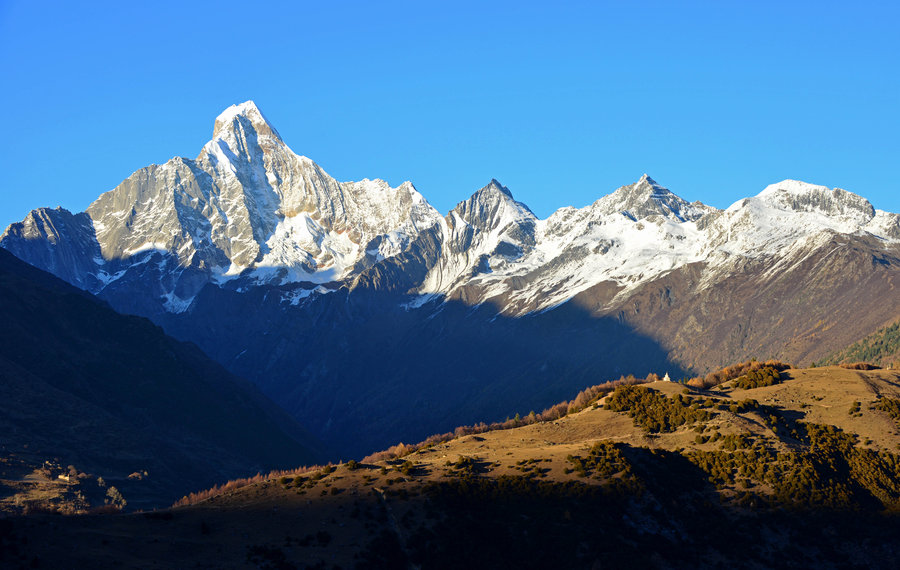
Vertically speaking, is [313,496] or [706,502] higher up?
[313,496]

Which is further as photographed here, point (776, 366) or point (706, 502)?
point (776, 366)

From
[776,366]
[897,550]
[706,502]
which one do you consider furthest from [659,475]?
[776,366]

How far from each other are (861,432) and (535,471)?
54519 millimetres

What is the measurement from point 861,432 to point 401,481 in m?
73.0

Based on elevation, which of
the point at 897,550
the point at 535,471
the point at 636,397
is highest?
the point at 636,397

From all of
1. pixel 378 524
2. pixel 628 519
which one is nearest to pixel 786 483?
pixel 628 519

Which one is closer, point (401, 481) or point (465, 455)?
point (401, 481)

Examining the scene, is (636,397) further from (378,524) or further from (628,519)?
(378,524)

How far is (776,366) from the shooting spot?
195625 millimetres

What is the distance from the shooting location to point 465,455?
151 m

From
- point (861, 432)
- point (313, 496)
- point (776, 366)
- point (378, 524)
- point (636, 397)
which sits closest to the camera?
point (378, 524)

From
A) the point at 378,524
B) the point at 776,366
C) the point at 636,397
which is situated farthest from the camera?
the point at 776,366

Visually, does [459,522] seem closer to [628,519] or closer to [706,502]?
[628,519]

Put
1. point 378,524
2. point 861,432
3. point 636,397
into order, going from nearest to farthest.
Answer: point 378,524, point 861,432, point 636,397
